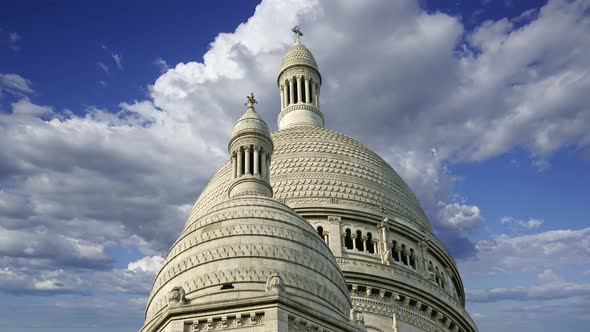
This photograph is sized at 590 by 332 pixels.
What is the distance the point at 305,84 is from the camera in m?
47.4

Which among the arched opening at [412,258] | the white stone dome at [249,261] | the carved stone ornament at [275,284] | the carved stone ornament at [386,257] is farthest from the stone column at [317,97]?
the carved stone ornament at [275,284]

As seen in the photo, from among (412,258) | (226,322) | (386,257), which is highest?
(412,258)

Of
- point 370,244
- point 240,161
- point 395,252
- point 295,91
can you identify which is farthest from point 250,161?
point 295,91

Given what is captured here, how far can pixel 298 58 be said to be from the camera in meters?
48.1

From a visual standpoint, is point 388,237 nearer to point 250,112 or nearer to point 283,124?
point 250,112

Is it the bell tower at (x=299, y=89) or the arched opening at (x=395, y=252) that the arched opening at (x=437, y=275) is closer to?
the arched opening at (x=395, y=252)

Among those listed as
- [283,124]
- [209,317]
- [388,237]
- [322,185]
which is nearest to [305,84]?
[283,124]

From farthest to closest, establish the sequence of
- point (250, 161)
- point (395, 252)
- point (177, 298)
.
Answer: point (395, 252) < point (250, 161) < point (177, 298)

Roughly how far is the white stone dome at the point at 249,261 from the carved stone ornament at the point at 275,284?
34cm

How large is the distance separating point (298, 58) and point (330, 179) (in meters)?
14.2

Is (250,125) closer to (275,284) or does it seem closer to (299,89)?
(275,284)

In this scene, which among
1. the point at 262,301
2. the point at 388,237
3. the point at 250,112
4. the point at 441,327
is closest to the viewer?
the point at 262,301

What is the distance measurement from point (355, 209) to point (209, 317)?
755 inches

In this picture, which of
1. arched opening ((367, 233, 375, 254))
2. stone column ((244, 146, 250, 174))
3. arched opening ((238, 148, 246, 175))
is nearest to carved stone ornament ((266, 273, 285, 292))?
stone column ((244, 146, 250, 174))
